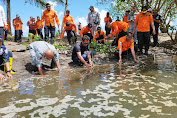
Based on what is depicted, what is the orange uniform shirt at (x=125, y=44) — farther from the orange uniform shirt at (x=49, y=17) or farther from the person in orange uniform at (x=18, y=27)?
the person in orange uniform at (x=18, y=27)

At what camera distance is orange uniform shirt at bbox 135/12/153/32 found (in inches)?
271

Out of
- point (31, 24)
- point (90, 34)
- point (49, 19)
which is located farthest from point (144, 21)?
point (31, 24)

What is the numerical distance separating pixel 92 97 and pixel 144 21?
4775 millimetres

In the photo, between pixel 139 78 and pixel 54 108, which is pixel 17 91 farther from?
pixel 139 78

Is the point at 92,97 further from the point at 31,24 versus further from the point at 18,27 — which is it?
the point at 31,24

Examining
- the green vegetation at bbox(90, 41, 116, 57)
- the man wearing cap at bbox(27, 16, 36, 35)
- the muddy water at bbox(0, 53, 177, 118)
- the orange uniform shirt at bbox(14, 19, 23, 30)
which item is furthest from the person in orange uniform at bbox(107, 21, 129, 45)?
the orange uniform shirt at bbox(14, 19, 23, 30)

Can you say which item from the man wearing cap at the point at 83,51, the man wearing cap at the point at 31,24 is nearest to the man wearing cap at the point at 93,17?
the man wearing cap at the point at 83,51

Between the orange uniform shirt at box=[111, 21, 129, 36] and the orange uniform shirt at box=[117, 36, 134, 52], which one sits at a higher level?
the orange uniform shirt at box=[111, 21, 129, 36]

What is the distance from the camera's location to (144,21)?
693 centimetres

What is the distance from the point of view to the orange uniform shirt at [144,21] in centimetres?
688

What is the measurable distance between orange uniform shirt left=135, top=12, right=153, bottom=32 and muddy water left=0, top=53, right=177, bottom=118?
120 inches

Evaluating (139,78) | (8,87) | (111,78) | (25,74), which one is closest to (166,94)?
(139,78)

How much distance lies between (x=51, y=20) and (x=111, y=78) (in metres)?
4.76

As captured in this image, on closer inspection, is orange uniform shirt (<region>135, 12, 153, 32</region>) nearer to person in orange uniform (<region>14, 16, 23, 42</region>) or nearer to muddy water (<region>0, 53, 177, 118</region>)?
muddy water (<region>0, 53, 177, 118</region>)
